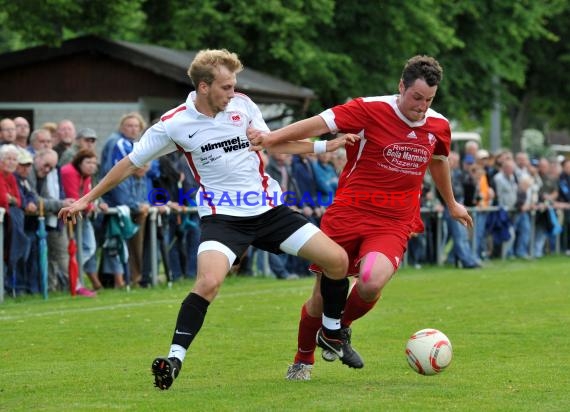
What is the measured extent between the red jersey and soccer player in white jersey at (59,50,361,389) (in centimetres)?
28

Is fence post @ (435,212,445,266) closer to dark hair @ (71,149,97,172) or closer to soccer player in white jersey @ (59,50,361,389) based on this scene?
dark hair @ (71,149,97,172)

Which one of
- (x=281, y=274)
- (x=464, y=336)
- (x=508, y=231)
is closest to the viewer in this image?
(x=464, y=336)

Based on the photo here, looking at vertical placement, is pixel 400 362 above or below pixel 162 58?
below

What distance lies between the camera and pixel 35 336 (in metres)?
11.1

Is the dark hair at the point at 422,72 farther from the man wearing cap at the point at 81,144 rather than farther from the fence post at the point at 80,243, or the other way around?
the man wearing cap at the point at 81,144

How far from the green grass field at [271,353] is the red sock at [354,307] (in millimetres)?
398

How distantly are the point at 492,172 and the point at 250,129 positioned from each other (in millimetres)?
16654

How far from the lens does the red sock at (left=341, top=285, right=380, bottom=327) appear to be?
862cm

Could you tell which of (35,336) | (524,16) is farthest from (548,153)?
(35,336)

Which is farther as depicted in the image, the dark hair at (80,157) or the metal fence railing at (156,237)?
the dark hair at (80,157)

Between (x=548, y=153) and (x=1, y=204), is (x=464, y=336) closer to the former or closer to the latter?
(x=1, y=204)

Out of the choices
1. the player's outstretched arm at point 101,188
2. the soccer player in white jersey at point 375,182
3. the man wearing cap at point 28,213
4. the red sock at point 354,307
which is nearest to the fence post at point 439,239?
the man wearing cap at point 28,213

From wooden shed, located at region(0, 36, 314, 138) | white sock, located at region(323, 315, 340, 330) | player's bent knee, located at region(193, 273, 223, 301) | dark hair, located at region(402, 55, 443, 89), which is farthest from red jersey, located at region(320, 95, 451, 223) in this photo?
wooden shed, located at region(0, 36, 314, 138)

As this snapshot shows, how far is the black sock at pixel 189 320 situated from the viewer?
7.79 metres
